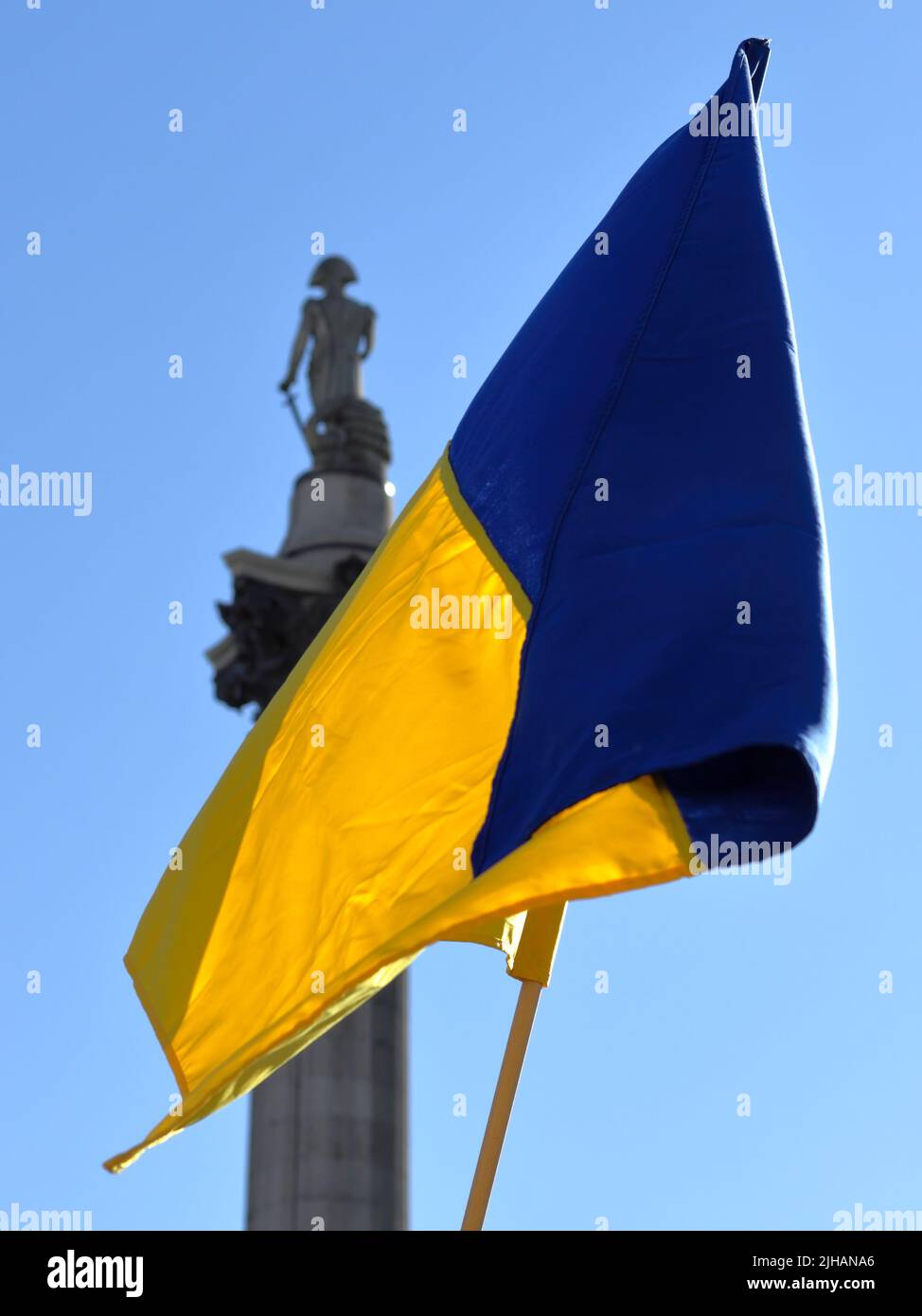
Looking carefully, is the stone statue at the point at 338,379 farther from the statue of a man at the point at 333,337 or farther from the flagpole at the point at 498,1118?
the flagpole at the point at 498,1118

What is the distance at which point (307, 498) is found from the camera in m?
31.5

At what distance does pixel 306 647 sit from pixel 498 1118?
67.3 feet

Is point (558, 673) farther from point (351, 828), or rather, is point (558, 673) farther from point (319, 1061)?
point (319, 1061)

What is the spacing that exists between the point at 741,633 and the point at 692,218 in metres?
2.64

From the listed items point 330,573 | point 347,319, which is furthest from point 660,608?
point 347,319

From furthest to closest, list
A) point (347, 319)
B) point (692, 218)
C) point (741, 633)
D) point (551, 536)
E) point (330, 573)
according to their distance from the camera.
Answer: point (347, 319) < point (330, 573) < point (692, 218) < point (551, 536) < point (741, 633)

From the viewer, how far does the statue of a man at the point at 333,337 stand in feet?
108

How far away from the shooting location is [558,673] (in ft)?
33.4

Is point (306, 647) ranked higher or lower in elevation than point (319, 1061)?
higher

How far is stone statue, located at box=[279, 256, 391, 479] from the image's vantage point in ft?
106

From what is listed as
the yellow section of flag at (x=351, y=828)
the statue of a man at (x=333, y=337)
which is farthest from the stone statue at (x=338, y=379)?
the yellow section of flag at (x=351, y=828)

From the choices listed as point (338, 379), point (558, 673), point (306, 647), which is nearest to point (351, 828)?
point (558, 673)

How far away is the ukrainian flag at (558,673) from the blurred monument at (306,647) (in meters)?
15.4
